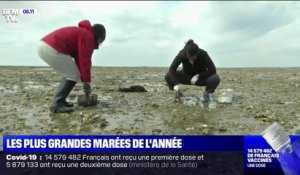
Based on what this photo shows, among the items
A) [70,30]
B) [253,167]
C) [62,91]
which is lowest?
[253,167]

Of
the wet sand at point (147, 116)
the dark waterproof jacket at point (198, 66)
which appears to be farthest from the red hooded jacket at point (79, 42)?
the dark waterproof jacket at point (198, 66)

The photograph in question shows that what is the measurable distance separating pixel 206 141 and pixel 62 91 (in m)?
3.43

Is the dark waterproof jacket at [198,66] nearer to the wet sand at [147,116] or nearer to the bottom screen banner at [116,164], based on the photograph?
the wet sand at [147,116]

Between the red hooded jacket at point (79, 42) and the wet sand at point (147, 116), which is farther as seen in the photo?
the red hooded jacket at point (79, 42)

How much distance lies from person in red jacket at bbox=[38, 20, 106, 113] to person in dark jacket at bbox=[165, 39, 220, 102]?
5.64ft

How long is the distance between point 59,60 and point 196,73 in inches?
107

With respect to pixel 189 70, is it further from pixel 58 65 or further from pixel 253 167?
pixel 253 167

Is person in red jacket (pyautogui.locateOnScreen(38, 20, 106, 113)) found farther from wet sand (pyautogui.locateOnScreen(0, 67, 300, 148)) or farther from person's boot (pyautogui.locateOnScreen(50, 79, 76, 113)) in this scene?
wet sand (pyautogui.locateOnScreen(0, 67, 300, 148))

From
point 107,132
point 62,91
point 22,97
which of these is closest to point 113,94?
point 22,97

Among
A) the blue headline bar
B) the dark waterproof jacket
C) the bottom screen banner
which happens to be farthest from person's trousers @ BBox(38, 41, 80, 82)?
the bottom screen banner

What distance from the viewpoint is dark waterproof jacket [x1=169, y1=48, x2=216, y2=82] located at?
8.24 metres

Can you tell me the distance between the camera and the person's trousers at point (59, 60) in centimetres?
722

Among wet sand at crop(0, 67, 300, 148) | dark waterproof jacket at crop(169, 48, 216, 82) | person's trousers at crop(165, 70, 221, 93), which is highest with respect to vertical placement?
dark waterproof jacket at crop(169, 48, 216, 82)

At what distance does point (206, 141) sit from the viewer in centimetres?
459
